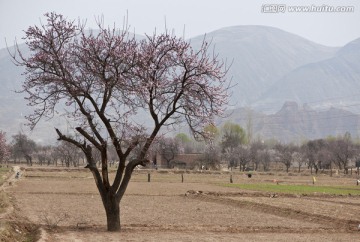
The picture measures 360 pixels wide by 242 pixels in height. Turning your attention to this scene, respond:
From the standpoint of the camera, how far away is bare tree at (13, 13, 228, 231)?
23.8 metres

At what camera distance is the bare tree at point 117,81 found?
23783 mm

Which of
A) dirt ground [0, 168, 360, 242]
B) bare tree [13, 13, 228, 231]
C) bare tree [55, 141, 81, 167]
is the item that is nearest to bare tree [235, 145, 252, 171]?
bare tree [55, 141, 81, 167]

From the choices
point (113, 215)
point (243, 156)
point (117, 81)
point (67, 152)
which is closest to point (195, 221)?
point (113, 215)

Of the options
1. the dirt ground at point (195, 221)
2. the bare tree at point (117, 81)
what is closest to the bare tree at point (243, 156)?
the dirt ground at point (195, 221)

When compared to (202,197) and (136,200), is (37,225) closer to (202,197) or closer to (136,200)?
(136,200)

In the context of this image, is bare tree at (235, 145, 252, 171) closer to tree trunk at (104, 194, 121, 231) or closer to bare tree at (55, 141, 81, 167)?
bare tree at (55, 141, 81, 167)

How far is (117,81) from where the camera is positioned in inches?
942

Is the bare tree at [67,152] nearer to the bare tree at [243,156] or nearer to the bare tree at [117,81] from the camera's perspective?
the bare tree at [243,156]

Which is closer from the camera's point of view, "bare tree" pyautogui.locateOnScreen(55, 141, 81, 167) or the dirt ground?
the dirt ground

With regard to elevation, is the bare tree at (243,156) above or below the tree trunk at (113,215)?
above

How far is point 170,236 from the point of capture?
22.9 m

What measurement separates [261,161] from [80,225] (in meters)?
138

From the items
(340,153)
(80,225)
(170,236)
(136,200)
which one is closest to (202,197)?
(136,200)

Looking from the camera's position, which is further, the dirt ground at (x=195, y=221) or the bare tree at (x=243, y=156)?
the bare tree at (x=243, y=156)
